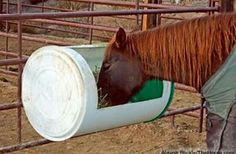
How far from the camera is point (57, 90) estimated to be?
9.00 ft

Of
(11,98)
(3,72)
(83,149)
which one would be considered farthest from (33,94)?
(3,72)

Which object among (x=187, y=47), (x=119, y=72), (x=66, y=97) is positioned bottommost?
(x=66, y=97)

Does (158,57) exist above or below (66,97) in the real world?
above

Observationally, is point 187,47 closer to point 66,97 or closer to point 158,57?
point 158,57

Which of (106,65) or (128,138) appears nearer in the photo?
(106,65)

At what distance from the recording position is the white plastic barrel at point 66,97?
2678 millimetres

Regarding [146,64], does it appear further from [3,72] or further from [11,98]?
[3,72]

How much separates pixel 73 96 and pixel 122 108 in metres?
0.30

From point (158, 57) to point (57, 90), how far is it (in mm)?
531

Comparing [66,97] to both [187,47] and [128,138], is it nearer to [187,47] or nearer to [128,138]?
[187,47]

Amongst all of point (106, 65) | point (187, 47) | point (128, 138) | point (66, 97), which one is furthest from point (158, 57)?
point (128, 138)

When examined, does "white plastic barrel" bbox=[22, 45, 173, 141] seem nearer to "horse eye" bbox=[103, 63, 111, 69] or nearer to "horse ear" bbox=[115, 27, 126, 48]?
"horse eye" bbox=[103, 63, 111, 69]

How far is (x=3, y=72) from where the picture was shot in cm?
675

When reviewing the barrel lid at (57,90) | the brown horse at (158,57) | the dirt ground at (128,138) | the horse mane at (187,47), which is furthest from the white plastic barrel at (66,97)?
the dirt ground at (128,138)
